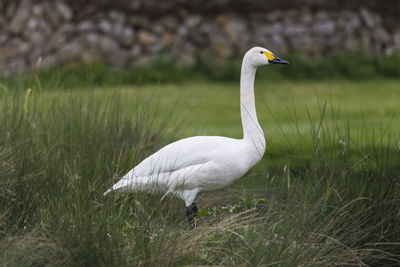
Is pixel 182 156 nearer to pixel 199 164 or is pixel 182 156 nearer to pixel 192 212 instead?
pixel 199 164

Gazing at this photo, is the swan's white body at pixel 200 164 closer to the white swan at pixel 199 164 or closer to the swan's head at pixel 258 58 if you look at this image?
the white swan at pixel 199 164

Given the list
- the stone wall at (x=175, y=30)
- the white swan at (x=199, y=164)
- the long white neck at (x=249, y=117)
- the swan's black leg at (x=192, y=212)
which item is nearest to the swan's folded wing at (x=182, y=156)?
the white swan at (x=199, y=164)

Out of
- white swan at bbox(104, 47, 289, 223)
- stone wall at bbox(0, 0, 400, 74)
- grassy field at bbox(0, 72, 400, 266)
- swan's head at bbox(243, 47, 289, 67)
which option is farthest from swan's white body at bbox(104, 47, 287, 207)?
stone wall at bbox(0, 0, 400, 74)

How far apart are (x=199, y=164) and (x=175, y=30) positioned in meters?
7.50

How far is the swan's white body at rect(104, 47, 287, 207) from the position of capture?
14.1ft

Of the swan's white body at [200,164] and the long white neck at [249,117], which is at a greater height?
the long white neck at [249,117]

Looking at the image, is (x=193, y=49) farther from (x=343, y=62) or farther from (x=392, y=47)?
(x=392, y=47)

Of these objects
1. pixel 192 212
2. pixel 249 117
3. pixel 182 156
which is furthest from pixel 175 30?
pixel 192 212

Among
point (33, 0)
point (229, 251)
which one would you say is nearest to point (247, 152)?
point (229, 251)

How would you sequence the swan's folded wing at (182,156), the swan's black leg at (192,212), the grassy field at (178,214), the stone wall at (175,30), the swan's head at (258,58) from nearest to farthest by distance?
the grassy field at (178,214)
the swan's black leg at (192,212)
the swan's folded wing at (182,156)
the swan's head at (258,58)
the stone wall at (175,30)

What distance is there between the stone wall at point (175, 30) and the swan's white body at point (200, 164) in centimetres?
709

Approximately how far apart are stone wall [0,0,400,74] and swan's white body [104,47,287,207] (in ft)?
23.3

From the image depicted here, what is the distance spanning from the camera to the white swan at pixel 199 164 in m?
4.30

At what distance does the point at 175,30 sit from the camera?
38.2 ft
